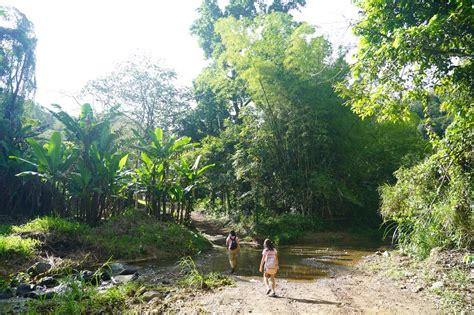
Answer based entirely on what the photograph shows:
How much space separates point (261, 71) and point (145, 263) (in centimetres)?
824

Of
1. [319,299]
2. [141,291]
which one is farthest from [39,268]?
[319,299]

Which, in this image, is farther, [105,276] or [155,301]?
[105,276]

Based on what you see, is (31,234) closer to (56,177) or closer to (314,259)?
(56,177)

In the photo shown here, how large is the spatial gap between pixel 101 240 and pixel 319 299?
694 centimetres

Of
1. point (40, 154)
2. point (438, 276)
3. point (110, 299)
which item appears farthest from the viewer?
point (40, 154)

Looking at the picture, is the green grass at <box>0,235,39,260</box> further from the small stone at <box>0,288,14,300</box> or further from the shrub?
the shrub

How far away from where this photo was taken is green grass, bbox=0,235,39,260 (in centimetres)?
798

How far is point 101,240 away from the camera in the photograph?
402 inches

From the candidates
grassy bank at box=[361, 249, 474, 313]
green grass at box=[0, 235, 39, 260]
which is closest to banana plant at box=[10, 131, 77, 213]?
green grass at box=[0, 235, 39, 260]

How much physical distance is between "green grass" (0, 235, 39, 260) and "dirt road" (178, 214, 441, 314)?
4881 mm

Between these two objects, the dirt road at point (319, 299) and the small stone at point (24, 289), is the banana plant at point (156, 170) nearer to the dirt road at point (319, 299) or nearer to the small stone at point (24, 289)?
the small stone at point (24, 289)

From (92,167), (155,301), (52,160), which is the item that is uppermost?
(52,160)

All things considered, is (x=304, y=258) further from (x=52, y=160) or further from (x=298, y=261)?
(x=52, y=160)

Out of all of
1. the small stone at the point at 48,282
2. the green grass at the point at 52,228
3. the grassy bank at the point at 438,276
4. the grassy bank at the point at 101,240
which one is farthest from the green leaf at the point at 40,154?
the grassy bank at the point at 438,276
